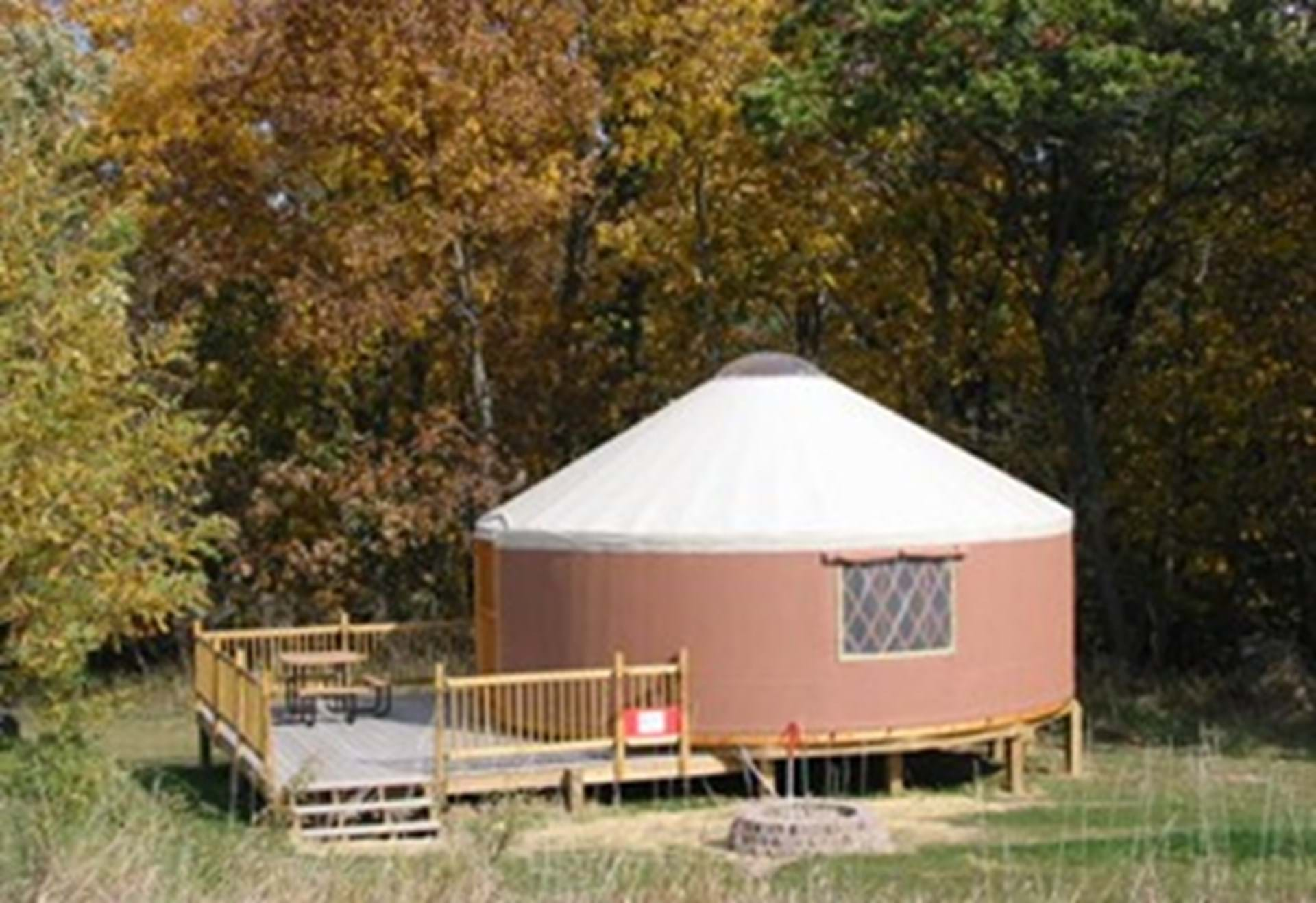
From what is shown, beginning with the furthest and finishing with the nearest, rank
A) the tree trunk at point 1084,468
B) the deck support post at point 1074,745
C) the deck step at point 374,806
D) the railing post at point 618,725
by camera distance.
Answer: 1. the tree trunk at point 1084,468
2. the deck support post at point 1074,745
3. the railing post at point 618,725
4. the deck step at point 374,806

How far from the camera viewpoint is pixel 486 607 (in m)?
15.8

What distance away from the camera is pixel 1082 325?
70.1 ft

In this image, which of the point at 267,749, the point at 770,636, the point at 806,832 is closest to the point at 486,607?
the point at 770,636

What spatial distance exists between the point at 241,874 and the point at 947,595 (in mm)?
9595

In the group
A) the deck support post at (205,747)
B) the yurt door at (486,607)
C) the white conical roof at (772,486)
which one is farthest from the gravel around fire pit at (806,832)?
the deck support post at (205,747)

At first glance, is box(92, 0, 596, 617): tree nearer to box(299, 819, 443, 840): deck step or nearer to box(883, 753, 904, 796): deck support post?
box(883, 753, 904, 796): deck support post

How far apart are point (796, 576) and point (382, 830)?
343 centimetres

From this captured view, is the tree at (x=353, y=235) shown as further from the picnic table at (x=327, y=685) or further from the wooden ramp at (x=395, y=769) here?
the wooden ramp at (x=395, y=769)

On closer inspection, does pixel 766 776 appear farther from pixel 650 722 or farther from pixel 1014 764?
pixel 1014 764

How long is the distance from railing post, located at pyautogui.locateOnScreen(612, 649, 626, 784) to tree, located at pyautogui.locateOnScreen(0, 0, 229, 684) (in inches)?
105

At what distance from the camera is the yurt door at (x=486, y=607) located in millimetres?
15500

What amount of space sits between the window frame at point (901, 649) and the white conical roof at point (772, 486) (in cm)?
11

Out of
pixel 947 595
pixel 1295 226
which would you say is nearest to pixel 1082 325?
pixel 1295 226

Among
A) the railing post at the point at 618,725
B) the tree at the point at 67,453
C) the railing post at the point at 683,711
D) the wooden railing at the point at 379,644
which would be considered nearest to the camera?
the tree at the point at 67,453
